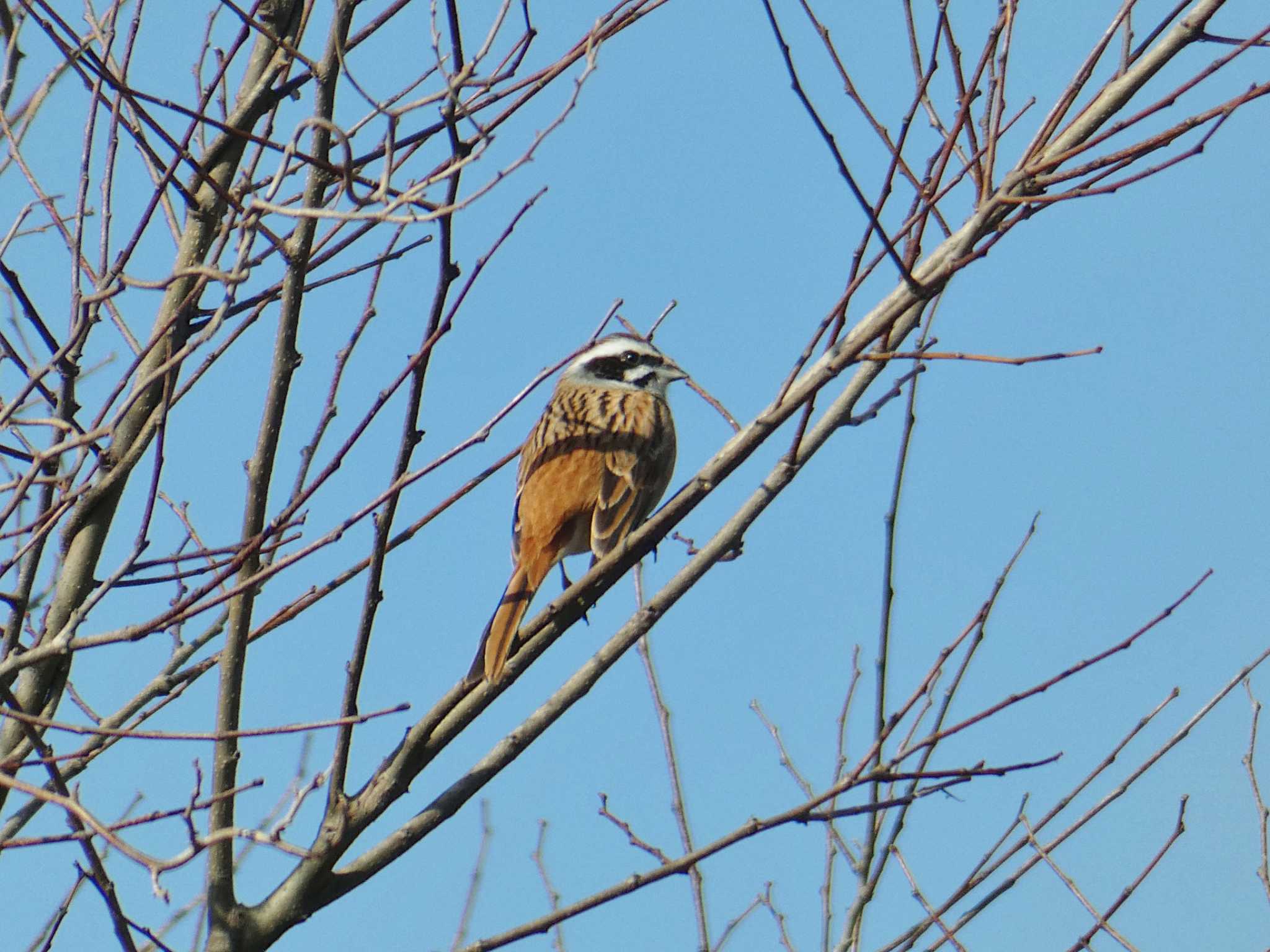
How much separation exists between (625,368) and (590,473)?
1357mm

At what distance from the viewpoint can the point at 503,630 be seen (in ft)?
15.3

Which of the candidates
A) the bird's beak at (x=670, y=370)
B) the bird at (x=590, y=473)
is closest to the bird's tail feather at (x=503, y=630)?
the bird at (x=590, y=473)

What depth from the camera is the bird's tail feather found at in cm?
428

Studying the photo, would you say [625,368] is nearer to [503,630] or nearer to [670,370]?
[670,370]

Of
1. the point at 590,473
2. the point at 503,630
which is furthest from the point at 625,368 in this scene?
the point at 503,630

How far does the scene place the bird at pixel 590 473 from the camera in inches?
224

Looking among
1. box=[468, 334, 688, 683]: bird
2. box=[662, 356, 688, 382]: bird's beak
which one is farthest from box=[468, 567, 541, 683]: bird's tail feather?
box=[662, 356, 688, 382]: bird's beak

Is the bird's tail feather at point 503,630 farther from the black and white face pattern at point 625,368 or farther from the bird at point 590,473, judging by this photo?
the black and white face pattern at point 625,368

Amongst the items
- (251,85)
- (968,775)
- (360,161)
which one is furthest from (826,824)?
(251,85)

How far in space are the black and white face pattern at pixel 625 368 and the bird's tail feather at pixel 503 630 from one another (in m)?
1.77

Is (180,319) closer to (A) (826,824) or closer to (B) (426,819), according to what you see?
(B) (426,819)

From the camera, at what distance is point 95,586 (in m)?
4.20

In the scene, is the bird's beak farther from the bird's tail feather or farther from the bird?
the bird's tail feather

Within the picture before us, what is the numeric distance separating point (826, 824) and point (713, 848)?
1809mm
